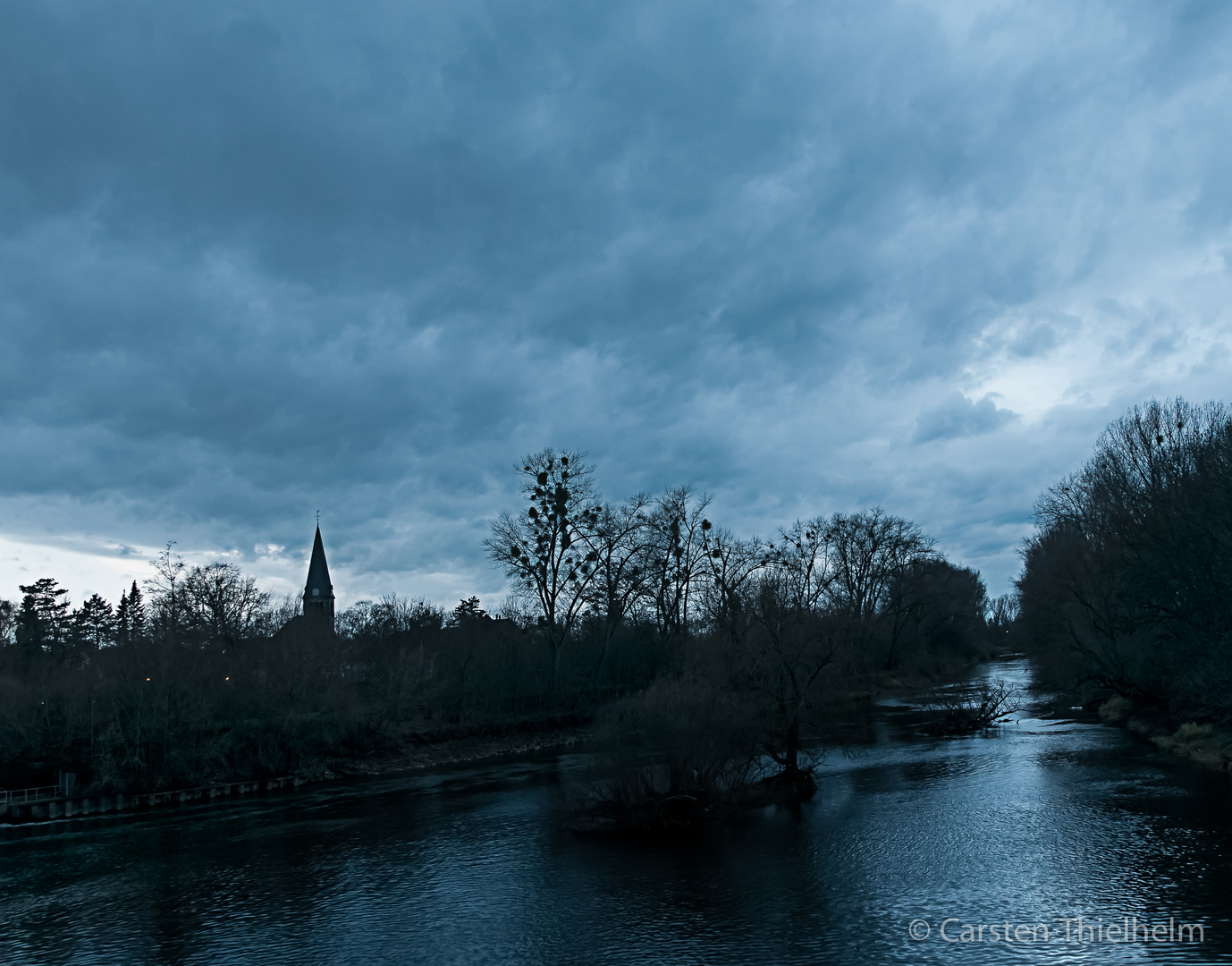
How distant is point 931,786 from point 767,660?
6.57 meters

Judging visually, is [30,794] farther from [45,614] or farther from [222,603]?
[45,614]

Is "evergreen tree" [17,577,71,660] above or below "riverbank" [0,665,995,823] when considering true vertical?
above

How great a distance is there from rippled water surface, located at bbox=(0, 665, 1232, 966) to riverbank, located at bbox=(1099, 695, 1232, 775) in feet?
3.50

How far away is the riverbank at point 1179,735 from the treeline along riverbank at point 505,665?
12029 mm

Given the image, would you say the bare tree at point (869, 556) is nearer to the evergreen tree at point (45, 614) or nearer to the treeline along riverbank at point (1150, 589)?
the treeline along riverbank at point (1150, 589)

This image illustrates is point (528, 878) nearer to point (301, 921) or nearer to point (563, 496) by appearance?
point (301, 921)

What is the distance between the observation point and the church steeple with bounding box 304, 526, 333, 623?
9294cm

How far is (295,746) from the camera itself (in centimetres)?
3909

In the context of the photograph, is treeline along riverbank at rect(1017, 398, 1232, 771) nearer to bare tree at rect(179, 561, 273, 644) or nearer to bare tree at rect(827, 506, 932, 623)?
bare tree at rect(827, 506, 932, 623)

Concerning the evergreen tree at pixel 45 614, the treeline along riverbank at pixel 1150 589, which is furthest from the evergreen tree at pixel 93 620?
the treeline along riverbank at pixel 1150 589

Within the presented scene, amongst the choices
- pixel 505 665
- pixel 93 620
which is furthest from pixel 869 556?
pixel 93 620

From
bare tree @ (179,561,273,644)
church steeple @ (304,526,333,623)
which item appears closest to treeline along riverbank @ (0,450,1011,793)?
bare tree @ (179,561,273,644)

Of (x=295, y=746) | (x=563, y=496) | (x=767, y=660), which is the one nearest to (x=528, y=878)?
(x=767, y=660)

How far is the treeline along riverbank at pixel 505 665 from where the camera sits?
28.8 m
